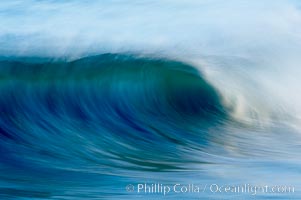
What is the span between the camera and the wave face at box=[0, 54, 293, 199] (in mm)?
4504

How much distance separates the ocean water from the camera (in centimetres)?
444

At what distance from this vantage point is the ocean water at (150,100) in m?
4.44

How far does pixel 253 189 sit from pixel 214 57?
9.65 ft

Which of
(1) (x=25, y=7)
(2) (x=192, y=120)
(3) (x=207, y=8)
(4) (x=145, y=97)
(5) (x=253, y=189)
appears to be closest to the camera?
(5) (x=253, y=189)

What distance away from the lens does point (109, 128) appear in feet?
18.7

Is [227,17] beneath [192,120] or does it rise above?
above

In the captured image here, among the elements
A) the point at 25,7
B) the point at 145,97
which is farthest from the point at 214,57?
the point at 25,7

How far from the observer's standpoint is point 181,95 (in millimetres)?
6543

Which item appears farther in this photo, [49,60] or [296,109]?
[49,60]

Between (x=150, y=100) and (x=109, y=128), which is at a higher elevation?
(x=150, y=100)

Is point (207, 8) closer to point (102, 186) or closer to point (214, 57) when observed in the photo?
point (214, 57)

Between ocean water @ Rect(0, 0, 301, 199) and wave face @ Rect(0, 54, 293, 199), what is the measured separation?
0.04ft

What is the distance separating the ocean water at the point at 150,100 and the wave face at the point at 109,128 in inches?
0.5

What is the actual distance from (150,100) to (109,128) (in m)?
0.84
